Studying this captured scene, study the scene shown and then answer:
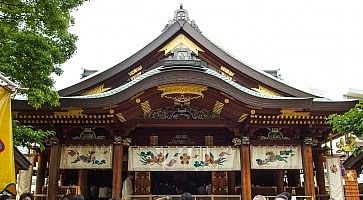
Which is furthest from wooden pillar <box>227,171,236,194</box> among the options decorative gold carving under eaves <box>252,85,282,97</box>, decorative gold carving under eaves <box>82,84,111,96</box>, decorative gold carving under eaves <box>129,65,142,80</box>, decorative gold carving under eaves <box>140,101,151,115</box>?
decorative gold carving under eaves <box>82,84,111,96</box>

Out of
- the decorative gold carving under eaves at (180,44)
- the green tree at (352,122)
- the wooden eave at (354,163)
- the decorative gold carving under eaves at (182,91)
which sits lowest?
the wooden eave at (354,163)

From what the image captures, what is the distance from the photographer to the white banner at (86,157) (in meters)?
12.2

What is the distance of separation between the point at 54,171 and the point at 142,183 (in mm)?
2871

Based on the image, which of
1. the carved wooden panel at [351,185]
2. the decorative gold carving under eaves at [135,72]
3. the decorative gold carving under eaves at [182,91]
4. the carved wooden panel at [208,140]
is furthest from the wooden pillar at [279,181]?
the decorative gold carving under eaves at [135,72]

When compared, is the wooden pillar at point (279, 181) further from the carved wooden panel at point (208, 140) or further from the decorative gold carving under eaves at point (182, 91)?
the decorative gold carving under eaves at point (182, 91)

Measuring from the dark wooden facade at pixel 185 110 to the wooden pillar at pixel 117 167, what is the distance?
3 centimetres

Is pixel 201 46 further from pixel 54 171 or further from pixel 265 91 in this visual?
pixel 54 171

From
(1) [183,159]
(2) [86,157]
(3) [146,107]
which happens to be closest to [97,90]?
(3) [146,107]

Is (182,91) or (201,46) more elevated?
(201,46)

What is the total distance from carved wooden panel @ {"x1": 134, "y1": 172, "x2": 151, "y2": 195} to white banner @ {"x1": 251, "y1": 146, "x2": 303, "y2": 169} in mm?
3520

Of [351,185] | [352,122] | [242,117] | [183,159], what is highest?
[242,117]

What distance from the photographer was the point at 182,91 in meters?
11.5

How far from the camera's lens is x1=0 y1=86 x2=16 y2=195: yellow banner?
524 cm

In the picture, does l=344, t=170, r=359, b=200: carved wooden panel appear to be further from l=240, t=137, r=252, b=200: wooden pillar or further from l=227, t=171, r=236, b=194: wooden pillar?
l=240, t=137, r=252, b=200: wooden pillar
